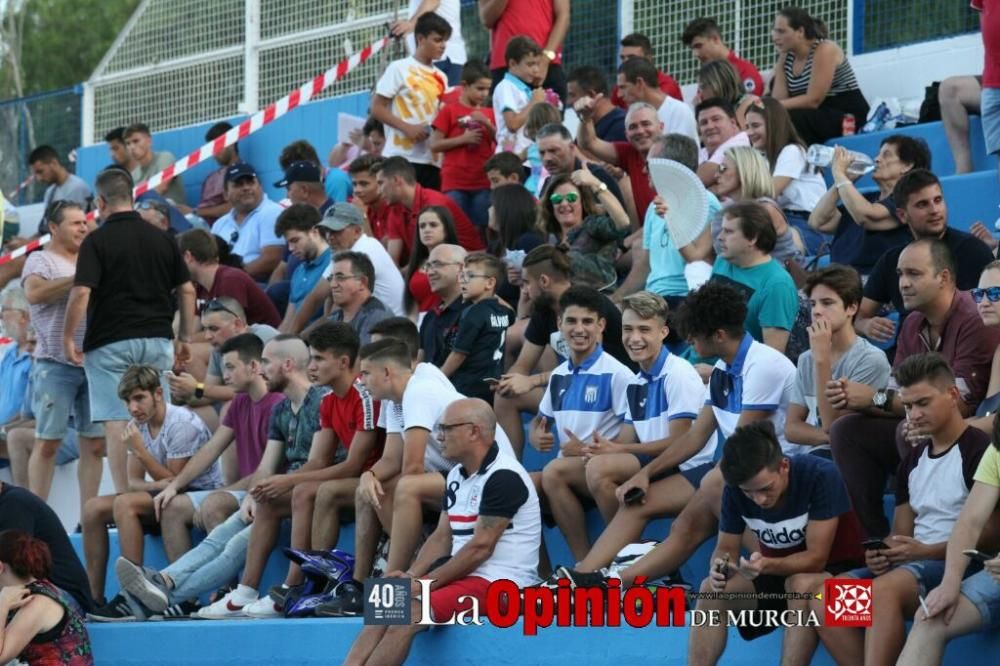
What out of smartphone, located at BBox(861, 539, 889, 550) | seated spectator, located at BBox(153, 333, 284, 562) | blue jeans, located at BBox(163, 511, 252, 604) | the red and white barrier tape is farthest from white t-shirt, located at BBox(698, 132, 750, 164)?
the red and white barrier tape

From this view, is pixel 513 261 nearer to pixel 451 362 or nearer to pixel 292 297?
pixel 451 362

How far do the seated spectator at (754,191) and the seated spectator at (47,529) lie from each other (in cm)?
348

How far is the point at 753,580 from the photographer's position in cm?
666

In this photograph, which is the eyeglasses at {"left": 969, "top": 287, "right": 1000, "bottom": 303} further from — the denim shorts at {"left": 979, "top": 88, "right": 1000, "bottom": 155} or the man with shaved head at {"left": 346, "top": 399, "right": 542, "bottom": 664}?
the denim shorts at {"left": 979, "top": 88, "right": 1000, "bottom": 155}

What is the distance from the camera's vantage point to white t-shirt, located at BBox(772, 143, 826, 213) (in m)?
10.2

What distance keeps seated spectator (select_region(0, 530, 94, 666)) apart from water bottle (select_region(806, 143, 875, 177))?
4401 millimetres

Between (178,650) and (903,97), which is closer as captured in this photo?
(178,650)

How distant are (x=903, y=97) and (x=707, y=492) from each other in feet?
17.9

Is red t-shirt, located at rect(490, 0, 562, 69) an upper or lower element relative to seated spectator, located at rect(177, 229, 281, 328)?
upper

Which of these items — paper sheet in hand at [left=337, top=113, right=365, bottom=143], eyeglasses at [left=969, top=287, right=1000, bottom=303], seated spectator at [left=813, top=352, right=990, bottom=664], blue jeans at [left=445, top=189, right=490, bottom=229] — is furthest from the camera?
paper sheet in hand at [left=337, top=113, right=365, bottom=143]

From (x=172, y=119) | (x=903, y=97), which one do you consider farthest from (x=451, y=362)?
(x=172, y=119)

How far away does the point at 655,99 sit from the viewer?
11.5 metres

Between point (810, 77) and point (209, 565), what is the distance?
4.71 meters

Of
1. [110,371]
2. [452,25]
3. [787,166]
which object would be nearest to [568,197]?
[787,166]
